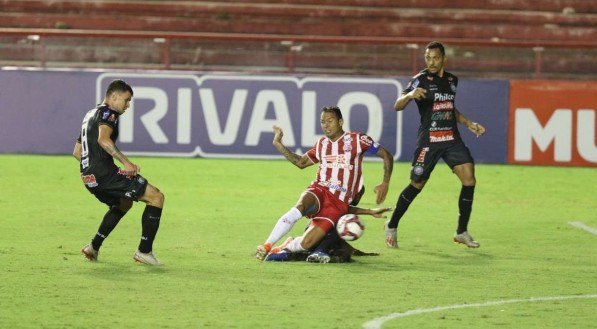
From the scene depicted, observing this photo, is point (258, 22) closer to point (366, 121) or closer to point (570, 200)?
point (366, 121)

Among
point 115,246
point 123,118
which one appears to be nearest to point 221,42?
point 123,118

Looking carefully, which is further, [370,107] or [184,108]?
[184,108]

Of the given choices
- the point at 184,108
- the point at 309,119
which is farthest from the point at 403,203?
the point at 184,108

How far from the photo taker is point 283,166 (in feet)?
65.9

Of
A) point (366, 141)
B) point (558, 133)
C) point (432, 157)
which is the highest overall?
point (558, 133)

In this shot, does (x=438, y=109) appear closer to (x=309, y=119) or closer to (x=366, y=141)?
(x=366, y=141)

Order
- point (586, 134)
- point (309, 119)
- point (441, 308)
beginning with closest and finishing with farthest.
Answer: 1. point (441, 308)
2. point (586, 134)
3. point (309, 119)

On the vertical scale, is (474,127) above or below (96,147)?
above

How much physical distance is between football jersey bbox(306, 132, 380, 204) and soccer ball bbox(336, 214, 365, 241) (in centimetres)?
26

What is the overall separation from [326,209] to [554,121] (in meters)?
9.64

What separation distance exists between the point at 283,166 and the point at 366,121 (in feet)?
4.75

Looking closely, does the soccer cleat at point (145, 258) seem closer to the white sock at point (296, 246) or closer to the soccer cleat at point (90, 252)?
the soccer cleat at point (90, 252)

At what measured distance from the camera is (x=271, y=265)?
10727 mm

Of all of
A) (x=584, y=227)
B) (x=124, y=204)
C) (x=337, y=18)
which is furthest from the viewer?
(x=337, y=18)
